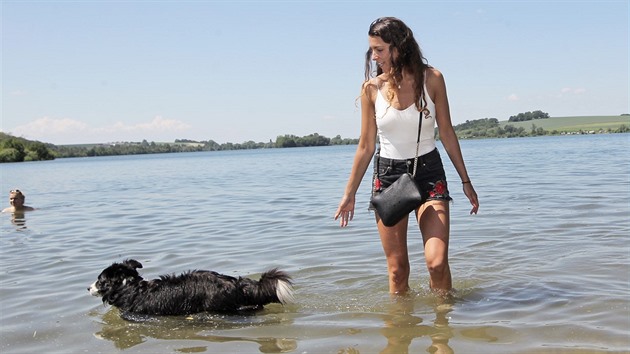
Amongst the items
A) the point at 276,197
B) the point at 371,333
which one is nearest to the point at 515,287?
the point at 371,333

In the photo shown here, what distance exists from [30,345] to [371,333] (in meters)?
2.88

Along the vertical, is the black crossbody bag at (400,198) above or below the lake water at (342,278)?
above

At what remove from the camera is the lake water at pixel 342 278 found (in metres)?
5.13

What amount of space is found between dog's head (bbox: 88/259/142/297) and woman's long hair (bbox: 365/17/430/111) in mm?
3126

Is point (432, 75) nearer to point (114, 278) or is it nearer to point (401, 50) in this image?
point (401, 50)

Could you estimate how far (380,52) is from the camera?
5.32m

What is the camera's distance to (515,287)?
656 centimetres

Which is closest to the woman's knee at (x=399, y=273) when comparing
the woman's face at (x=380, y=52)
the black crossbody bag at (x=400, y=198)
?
the black crossbody bag at (x=400, y=198)

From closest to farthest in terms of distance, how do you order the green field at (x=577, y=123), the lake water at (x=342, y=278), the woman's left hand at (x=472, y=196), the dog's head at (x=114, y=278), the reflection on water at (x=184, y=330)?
the lake water at (x=342, y=278), the reflection on water at (x=184, y=330), the woman's left hand at (x=472, y=196), the dog's head at (x=114, y=278), the green field at (x=577, y=123)

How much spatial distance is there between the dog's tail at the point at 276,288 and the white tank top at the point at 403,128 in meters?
1.48

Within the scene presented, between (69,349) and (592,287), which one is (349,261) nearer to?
(592,287)

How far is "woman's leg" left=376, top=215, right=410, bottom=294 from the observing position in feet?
18.6

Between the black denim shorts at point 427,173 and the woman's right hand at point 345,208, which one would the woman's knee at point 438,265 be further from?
the woman's right hand at point 345,208

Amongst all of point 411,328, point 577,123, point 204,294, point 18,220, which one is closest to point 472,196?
point 411,328
